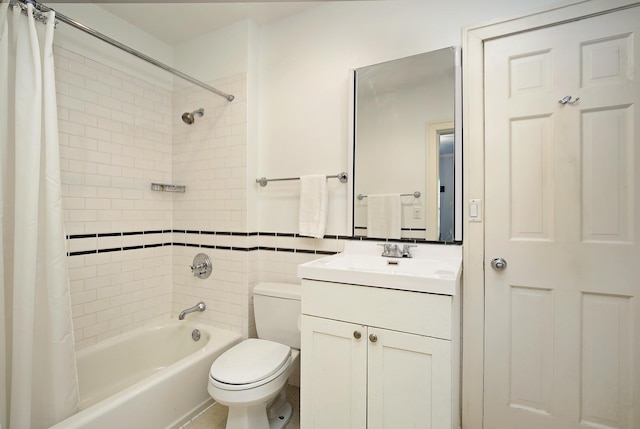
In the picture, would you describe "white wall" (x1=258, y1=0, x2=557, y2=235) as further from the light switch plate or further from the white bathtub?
the white bathtub

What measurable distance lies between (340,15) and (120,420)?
2426 mm

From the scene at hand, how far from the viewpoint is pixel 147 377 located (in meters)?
1.82

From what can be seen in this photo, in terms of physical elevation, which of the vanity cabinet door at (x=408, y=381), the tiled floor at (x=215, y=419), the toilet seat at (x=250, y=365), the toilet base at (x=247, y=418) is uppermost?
the vanity cabinet door at (x=408, y=381)

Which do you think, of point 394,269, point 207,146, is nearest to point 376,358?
point 394,269

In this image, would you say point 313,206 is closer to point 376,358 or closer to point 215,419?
point 376,358

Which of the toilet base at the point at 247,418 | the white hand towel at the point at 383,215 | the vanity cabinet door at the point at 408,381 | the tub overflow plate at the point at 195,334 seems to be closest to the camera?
the vanity cabinet door at the point at 408,381

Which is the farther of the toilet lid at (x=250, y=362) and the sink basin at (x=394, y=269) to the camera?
the toilet lid at (x=250, y=362)

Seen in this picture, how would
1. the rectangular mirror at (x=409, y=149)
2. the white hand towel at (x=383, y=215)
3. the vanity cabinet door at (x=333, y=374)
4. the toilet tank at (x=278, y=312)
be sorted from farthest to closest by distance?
the toilet tank at (x=278, y=312) < the white hand towel at (x=383, y=215) < the rectangular mirror at (x=409, y=149) < the vanity cabinet door at (x=333, y=374)

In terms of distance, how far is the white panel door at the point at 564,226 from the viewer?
1.19 meters

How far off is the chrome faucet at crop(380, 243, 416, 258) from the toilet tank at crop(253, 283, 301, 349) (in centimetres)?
58

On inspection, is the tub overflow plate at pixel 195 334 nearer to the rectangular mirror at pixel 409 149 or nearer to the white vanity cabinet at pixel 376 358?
the white vanity cabinet at pixel 376 358

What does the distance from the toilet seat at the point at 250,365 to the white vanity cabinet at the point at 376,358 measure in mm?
205

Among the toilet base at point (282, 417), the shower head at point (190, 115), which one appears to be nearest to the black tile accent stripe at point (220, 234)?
the shower head at point (190, 115)

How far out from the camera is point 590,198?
48.9 inches
